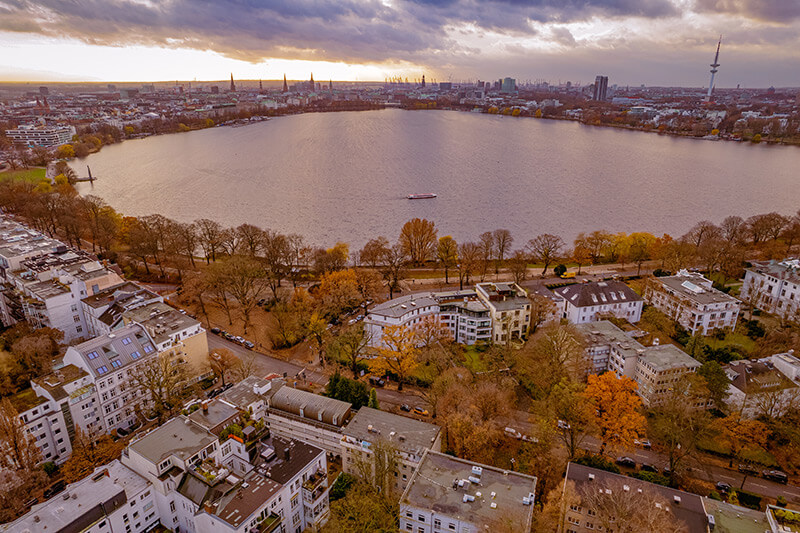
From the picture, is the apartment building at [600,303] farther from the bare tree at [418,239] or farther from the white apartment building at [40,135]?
the white apartment building at [40,135]

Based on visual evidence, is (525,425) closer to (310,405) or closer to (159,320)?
(310,405)

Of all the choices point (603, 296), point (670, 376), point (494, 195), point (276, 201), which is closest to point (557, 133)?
point (494, 195)

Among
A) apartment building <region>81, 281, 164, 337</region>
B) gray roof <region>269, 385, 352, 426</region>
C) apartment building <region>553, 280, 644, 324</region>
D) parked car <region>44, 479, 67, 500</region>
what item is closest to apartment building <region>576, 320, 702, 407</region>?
apartment building <region>553, 280, 644, 324</region>

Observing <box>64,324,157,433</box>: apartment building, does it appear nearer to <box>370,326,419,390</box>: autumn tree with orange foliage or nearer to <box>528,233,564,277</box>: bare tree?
<box>370,326,419,390</box>: autumn tree with orange foliage

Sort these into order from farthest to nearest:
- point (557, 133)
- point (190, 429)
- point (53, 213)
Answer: point (557, 133), point (53, 213), point (190, 429)

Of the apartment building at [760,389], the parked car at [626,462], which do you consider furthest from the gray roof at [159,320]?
the apartment building at [760,389]

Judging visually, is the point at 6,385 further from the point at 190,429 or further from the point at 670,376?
the point at 670,376

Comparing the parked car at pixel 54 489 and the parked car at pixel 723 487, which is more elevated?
the parked car at pixel 723 487
